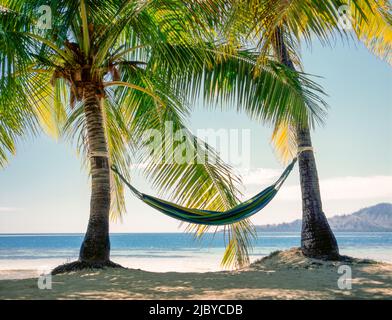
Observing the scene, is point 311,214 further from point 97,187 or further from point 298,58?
point 97,187

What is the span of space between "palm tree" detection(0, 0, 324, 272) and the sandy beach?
1.73 ft

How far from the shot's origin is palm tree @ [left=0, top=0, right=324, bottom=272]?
386 centimetres

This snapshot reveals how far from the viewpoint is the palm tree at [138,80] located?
3861 mm

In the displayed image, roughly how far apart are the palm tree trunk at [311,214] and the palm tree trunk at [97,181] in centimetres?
197

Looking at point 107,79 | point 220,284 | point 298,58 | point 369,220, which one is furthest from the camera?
point 369,220

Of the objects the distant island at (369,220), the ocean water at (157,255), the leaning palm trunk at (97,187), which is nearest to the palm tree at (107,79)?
the leaning palm trunk at (97,187)

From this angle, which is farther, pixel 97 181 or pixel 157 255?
pixel 157 255

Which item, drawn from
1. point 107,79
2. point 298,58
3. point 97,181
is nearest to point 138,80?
point 107,79

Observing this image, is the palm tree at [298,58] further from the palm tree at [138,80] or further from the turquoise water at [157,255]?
the turquoise water at [157,255]

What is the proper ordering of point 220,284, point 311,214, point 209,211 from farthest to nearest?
point 311,214, point 209,211, point 220,284

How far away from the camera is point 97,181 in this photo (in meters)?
4.22

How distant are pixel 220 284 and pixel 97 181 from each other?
1.53m

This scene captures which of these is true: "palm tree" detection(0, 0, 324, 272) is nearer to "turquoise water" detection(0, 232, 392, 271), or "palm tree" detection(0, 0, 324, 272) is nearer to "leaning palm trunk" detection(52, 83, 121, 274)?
"leaning palm trunk" detection(52, 83, 121, 274)
